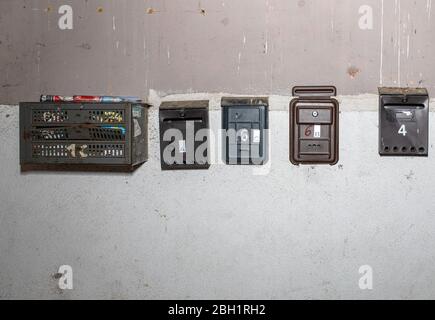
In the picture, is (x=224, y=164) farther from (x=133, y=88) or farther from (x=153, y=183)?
(x=133, y=88)

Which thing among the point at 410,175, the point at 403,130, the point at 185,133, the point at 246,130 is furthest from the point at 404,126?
the point at 185,133

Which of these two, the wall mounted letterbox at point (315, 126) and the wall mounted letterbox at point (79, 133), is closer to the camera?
the wall mounted letterbox at point (79, 133)

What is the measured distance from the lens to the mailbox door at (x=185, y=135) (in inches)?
69.0

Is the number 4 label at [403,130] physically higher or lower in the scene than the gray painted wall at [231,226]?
higher

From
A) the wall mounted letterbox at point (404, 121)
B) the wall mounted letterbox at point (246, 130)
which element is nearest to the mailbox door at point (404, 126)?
the wall mounted letterbox at point (404, 121)

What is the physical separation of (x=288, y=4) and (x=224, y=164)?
2.57 ft

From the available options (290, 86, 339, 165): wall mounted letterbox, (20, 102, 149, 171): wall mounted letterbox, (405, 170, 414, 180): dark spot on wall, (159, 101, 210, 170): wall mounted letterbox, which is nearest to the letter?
(159, 101, 210, 170): wall mounted letterbox

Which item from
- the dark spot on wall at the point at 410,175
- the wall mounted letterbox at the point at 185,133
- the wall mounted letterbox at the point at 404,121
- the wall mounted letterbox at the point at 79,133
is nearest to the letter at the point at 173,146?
the wall mounted letterbox at the point at 185,133

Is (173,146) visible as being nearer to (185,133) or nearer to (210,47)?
(185,133)

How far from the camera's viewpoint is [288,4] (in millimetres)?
1781

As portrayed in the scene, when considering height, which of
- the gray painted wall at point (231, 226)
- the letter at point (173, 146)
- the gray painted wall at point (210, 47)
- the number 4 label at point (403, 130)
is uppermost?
the gray painted wall at point (210, 47)

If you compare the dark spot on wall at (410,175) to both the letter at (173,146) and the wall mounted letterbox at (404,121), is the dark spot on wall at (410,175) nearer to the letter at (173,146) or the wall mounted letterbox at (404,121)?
the wall mounted letterbox at (404,121)

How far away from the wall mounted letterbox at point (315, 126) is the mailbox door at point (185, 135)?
0.40m

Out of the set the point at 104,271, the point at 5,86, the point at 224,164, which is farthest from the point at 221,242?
the point at 5,86
